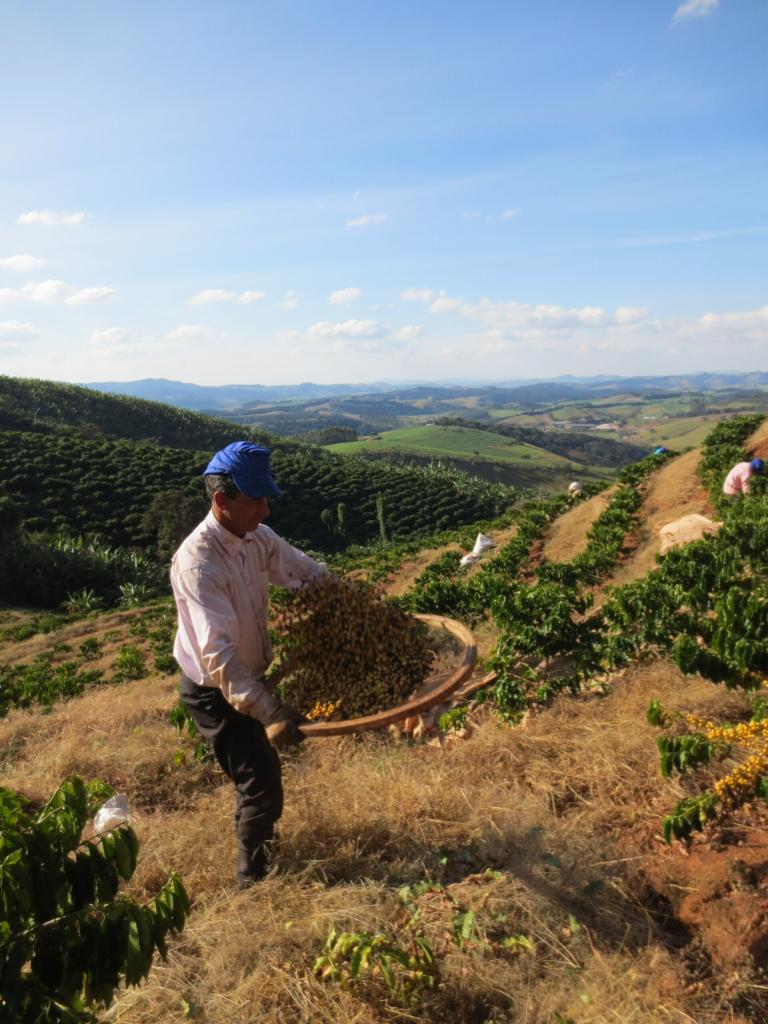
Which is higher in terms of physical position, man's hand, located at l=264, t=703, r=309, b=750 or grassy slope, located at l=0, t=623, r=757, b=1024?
man's hand, located at l=264, t=703, r=309, b=750

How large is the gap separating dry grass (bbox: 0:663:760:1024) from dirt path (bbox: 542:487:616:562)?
12.9 m

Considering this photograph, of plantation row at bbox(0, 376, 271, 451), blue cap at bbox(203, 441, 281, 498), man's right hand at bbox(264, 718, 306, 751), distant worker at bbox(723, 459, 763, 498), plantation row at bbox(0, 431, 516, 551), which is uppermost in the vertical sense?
plantation row at bbox(0, 376, 271, 451)

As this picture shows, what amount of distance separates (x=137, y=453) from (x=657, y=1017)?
5817cm

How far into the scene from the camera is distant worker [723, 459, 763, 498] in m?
13.5

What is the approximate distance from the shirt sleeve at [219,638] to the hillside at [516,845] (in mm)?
1005

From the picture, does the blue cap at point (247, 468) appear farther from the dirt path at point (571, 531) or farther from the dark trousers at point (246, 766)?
the dirt path at point (571, 531)

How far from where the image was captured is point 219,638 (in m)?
2.93

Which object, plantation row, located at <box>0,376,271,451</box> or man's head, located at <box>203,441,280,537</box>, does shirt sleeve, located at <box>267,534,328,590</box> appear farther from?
plantation row, located at <box>0,376,271,451</box>

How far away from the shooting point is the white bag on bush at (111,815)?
4.30 meters

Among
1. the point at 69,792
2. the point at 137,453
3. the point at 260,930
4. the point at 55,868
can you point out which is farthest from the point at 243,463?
the point at 137,453

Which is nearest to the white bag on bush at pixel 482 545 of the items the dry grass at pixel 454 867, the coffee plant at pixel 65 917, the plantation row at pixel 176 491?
the dry grass at pixel 454 867

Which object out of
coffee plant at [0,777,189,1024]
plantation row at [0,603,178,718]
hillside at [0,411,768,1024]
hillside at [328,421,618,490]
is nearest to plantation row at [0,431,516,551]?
plantation row at [0,603,178,718]

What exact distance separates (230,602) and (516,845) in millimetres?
1961

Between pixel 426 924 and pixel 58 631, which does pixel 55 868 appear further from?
pixel 58 631
